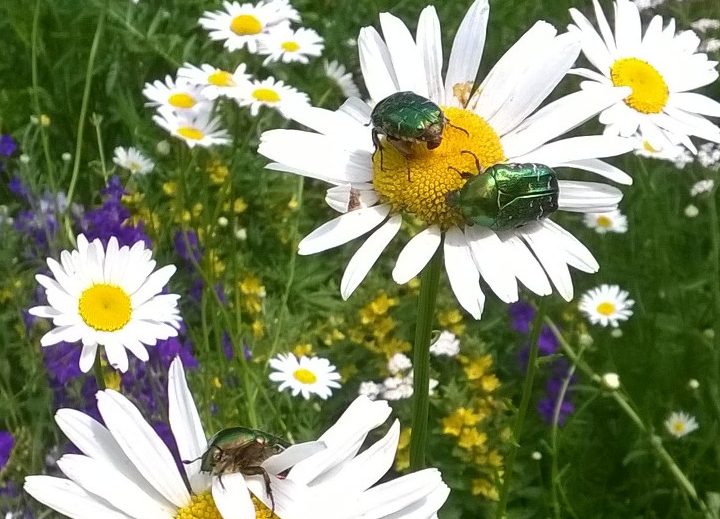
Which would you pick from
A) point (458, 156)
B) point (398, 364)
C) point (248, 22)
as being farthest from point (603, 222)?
point (458, 156)

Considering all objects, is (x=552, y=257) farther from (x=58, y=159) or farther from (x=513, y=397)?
(x=58, y=159)

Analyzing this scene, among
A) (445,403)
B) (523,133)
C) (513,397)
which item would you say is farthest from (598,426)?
(523,133)

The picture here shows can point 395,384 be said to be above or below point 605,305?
below

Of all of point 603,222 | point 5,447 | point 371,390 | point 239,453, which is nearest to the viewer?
point 239,453

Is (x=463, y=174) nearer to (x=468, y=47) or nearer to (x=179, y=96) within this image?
(x=468, y=47)

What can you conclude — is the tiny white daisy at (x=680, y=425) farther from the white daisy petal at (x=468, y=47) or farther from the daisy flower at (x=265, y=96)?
the white daisy petal at (x=468, y=47)

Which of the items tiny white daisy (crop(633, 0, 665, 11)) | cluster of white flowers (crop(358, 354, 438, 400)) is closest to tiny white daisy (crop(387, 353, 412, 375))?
cluster of white flowers (crop(358, 354, 438, 400))

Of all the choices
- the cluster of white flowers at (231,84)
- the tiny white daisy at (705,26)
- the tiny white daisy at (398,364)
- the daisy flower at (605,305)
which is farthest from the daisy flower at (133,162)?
the tiny white daisy at (705,26)

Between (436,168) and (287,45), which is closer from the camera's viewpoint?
(436,168)
